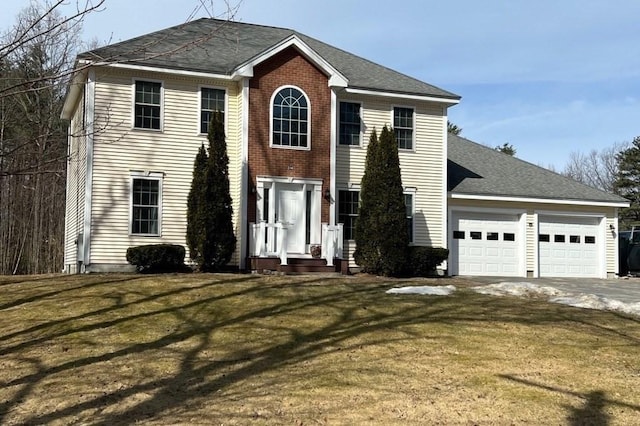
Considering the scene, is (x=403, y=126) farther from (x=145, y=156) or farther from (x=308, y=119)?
(x=145, y=156)

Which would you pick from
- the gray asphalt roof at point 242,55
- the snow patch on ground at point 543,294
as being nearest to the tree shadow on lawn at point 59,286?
the gray asphalt roof at point 242,55

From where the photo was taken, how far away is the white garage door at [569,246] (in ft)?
75.2

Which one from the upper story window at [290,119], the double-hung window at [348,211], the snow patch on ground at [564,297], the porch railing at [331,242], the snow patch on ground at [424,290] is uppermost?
the upper story window at [290,119]

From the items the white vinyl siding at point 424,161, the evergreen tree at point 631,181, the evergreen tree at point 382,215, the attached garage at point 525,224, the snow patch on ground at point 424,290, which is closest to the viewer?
the snow patch on ground at point 424,290

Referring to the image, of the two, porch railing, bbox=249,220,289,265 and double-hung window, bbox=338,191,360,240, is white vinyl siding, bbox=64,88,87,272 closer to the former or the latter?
porch railing, bbox=249,220,289,265

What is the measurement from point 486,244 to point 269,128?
832 cm

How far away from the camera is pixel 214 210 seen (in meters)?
17.0

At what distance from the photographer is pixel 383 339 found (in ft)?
32.2

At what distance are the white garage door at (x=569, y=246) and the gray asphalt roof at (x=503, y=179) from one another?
2.86 ft

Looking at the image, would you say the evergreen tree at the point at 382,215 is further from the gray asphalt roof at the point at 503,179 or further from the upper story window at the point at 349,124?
the gray asphalt roof at the point at 503,179

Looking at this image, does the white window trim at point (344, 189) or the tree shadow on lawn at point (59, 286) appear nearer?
the tree shadow on lawn at point (59, 286)

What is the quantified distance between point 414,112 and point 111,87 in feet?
29.3

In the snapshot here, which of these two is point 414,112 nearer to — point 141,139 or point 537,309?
point 141,139

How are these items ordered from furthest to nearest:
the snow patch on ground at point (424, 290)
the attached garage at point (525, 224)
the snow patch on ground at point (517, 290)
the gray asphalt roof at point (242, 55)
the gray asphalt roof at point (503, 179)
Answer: the gray asphalt roof at point (503, 179) → the attached garage at point (525, 224) → the gray asphalt roof at point (242, 55) → the snow patch on ground at point (517, 290) → the snow patch on ground at point (424, 290)
